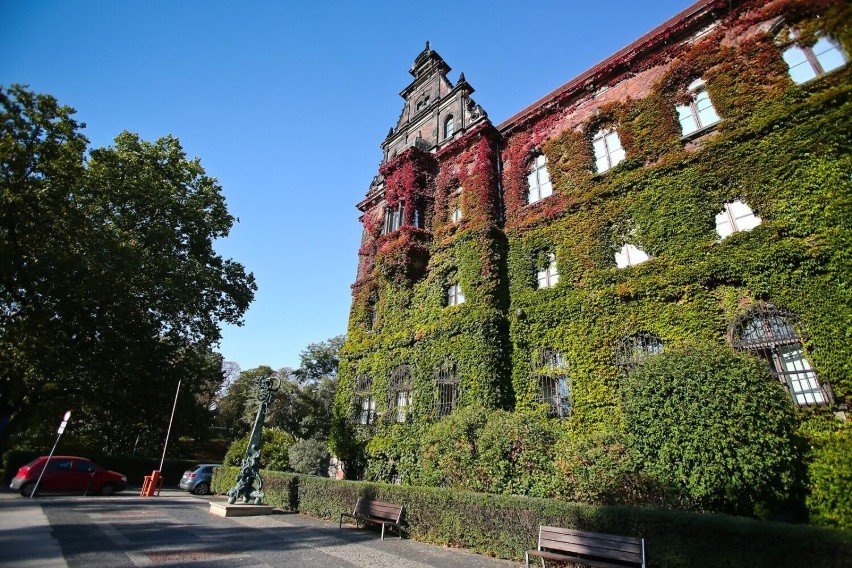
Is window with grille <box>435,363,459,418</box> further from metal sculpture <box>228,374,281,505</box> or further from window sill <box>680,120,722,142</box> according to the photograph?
window sill <box>680,120,722,142</box>

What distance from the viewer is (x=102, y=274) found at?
1880 centimetres

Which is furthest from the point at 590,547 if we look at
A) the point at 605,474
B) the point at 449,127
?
the point at 449,127

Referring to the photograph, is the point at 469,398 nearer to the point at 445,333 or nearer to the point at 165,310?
the point at 445,333

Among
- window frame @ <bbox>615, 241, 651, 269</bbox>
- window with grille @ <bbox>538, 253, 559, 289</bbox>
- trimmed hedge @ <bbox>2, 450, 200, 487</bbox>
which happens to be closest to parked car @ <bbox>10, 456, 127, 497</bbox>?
trimmed hedge @ <bbox>2, 450, 200, 487</bbox>

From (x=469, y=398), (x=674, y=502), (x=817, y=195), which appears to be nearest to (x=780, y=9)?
(x=817, y=195)

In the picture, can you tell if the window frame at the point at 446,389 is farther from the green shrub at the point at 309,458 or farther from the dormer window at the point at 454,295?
the green shrub at the point at 309,458

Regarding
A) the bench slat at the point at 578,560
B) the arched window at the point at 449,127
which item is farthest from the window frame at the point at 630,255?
the arched window at the point at 449,127

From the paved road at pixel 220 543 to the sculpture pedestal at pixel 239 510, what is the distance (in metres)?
0.34

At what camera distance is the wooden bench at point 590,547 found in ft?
22.4

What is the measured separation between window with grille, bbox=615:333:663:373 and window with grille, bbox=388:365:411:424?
9162mm

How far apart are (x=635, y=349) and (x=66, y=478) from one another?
23.6 metres

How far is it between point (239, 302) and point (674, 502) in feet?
90.0

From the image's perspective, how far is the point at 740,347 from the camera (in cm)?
1089

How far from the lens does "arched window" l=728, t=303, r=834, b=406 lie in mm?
9914
